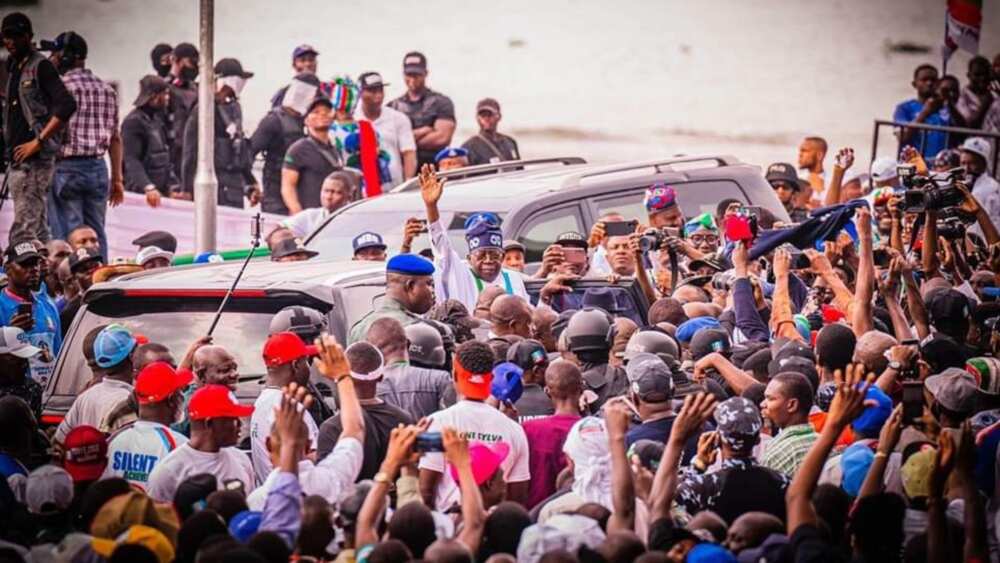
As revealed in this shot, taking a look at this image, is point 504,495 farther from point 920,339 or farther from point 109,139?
point 109,139

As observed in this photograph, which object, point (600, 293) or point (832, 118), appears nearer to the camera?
point (600, 293)

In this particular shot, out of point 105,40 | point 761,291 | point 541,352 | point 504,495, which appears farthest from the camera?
point 105,40

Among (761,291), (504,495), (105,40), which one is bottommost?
(504,495)

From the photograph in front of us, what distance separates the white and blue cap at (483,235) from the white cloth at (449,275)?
0.46ft

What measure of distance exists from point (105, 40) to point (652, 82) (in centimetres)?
681

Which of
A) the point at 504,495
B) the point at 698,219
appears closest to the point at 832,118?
the point at 698,219

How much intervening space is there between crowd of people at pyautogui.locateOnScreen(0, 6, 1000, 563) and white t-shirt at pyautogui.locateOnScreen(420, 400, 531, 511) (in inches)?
0.5

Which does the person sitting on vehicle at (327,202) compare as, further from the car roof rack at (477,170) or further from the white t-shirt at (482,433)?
the white t-shirt at (482,433)

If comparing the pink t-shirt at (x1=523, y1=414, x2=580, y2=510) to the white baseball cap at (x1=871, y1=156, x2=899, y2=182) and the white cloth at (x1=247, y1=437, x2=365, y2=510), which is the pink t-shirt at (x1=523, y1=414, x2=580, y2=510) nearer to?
the white cloth at (x1=247, y1=437, x2=365, y2=510)

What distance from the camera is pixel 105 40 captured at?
21.4 m

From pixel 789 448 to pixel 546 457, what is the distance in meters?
1.05

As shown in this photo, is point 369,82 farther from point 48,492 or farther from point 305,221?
point 48,492

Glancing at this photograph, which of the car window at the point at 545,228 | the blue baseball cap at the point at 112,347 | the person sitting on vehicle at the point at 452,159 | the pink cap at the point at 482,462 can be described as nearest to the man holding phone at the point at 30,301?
the blue baseball cap at the point at 112,347

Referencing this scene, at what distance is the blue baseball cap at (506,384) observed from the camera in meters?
8.04
